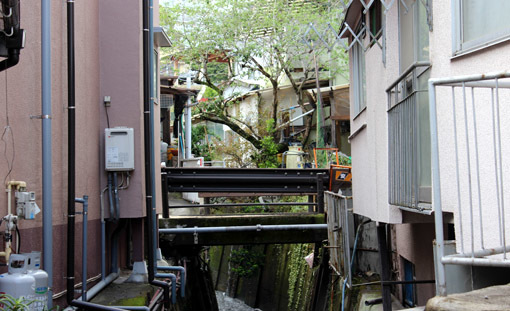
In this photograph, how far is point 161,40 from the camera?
12.3m

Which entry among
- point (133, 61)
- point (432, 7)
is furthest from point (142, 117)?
point (432, 7)

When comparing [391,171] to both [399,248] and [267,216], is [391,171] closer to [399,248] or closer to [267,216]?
[399,248]

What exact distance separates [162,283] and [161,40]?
4586 mm

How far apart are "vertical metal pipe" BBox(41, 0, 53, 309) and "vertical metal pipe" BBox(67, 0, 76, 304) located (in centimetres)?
77

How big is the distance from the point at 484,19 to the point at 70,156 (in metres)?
5.44

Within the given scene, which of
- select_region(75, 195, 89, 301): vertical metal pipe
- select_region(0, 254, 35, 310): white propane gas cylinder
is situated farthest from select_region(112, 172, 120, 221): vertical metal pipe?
select_region(0, 254, 35, 310): white propane gas cylinder

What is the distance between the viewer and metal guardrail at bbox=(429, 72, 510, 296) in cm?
413

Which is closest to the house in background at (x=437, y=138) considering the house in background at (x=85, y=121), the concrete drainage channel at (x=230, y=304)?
the house in background at (x=85, y=121)

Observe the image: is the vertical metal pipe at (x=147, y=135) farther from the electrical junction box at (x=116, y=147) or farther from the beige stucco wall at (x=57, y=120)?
the beige stucco wall at (x=57, y=120)

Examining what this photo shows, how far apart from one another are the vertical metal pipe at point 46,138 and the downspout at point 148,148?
2.85 meters

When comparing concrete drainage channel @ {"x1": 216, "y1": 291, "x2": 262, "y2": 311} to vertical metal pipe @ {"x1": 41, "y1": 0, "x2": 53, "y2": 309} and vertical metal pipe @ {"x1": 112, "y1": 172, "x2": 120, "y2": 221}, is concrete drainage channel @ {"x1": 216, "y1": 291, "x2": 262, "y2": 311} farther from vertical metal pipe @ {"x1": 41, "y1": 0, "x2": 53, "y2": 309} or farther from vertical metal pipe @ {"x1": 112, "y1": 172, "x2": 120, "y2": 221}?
vertical metal pipe @ {"x1": 41, "y1": 0, "x2": 53, "y2": 309}

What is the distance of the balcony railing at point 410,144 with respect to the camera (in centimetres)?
670

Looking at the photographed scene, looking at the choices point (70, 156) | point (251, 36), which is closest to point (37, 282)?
point (70, 156)

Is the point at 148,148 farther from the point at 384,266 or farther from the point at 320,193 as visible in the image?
the point at 320,193
